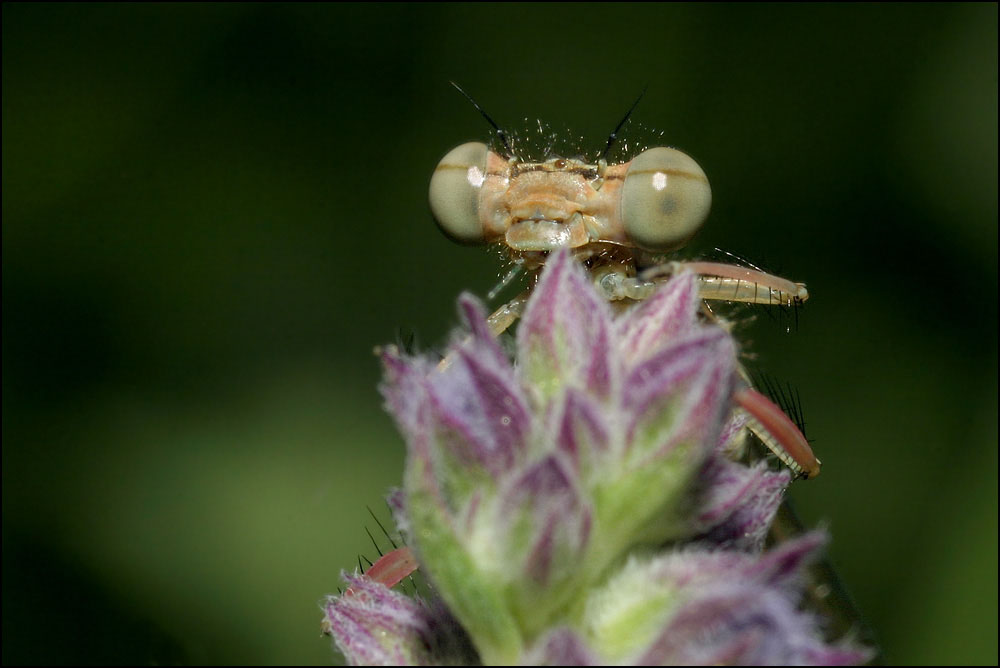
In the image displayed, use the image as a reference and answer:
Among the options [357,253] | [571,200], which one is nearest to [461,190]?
[571,200]

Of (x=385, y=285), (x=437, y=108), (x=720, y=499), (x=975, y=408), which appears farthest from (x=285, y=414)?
(x=720, y=499)

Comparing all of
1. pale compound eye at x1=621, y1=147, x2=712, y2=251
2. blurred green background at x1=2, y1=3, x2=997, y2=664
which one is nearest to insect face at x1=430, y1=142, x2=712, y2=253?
pale compound eye at x1=621, y1=147, x2=712, y2=251

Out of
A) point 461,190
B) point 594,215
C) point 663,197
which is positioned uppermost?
point 461,190

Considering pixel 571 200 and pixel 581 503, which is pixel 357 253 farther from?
pixel 581 503

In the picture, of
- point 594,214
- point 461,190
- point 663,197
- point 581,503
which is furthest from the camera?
point 461,190

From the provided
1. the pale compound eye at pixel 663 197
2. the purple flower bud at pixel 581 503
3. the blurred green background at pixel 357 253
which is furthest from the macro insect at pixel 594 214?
the blurred green background at pixel 357 253
